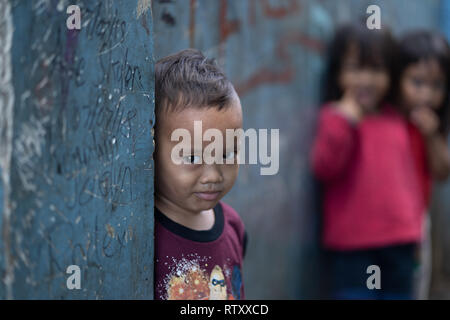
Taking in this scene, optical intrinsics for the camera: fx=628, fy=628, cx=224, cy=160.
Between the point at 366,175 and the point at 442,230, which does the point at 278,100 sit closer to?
the point at 366,175

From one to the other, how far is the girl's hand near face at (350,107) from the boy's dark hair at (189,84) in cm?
217

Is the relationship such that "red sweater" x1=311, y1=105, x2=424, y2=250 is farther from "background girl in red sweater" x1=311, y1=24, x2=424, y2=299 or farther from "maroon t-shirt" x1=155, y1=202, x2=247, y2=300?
"maroon t-shirt" x1=155, y1=202, x2=247, y2=300

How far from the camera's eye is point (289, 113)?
3588mm

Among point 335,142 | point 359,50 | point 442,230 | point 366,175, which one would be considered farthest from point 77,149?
point 442,230

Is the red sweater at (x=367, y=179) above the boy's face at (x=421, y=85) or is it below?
below

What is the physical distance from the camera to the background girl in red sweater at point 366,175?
362 cm

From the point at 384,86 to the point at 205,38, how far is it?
1.66m

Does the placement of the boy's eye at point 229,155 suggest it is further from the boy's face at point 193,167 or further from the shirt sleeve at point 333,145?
the shirt sleeve at point 333,145

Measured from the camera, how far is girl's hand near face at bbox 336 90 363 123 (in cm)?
370

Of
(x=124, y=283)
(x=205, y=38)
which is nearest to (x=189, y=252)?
(x=124, y=283)

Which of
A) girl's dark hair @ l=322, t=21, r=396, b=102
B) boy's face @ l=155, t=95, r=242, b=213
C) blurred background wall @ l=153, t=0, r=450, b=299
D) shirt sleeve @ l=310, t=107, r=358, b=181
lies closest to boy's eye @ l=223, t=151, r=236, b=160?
boy's face @ l=155, t=95, r=242, b=213

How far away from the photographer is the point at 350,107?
147 inches

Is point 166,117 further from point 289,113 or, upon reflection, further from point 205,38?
point 289,113

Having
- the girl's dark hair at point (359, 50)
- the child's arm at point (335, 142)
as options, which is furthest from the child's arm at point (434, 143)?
the child's arm at point (335, 142)
